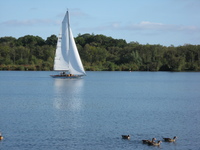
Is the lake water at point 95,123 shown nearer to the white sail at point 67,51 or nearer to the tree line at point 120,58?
the white sail at point 67,51

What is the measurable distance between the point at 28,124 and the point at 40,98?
49.1 ft

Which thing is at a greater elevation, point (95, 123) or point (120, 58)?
point (120, 58)

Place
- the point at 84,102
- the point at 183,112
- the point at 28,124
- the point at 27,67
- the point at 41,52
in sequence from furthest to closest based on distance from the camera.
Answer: the point at 41,52, the point at 27,67, the point at 84,102, the point at 183,112, the point at 28,124

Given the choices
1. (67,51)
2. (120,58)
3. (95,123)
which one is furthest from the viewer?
(120,58)

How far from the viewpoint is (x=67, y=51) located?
64.9 meters

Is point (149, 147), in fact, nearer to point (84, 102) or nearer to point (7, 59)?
point (84, 102)

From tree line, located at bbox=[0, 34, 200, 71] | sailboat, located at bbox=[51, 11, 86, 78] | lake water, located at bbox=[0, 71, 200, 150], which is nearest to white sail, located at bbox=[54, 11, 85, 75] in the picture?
sailboat, located at bbox=[51, 11, 86, 78]

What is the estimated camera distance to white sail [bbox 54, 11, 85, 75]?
64.8 meters

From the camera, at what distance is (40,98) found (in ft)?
131

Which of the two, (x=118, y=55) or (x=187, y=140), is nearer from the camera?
(x=187, y=140)

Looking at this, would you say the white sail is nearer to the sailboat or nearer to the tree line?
the sailboat

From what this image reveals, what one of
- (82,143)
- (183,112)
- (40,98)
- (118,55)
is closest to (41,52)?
(118,55)

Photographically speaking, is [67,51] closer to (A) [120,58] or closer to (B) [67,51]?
(B) [67,51]

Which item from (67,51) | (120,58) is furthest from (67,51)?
(120,58)
